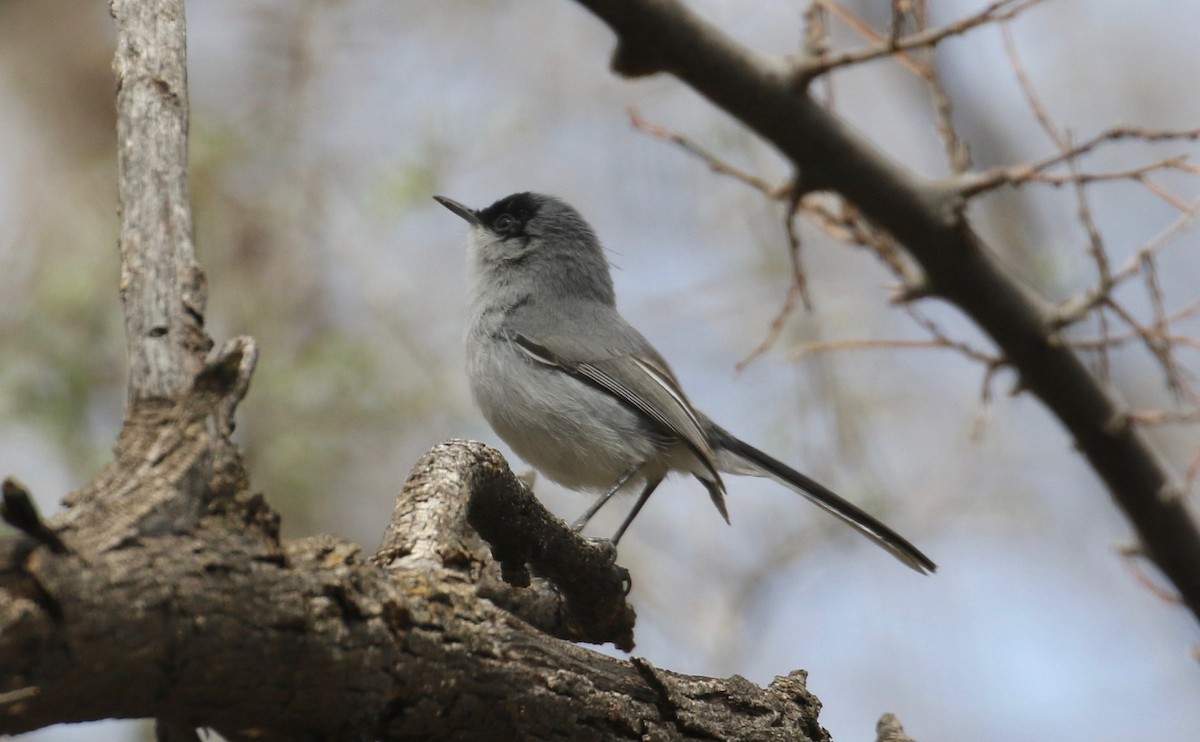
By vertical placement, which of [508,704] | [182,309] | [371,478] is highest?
[371,478]

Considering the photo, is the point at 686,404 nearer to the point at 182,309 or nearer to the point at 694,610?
the point at 182,309

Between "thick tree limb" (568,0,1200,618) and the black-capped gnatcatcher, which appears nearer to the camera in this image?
"thick tree limb" (568,0,1200,618)

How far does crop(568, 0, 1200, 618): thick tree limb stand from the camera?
3371 mm

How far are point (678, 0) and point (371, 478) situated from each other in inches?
194

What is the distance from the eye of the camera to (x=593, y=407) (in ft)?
14.3

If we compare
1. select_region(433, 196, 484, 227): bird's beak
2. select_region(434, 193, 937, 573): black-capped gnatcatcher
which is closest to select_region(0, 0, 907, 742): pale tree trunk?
select_region(434, 193, 937, 573): black-capped gnatcatcher

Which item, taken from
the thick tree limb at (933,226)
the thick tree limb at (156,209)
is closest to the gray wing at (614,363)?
the thick tree limb at (933,226)

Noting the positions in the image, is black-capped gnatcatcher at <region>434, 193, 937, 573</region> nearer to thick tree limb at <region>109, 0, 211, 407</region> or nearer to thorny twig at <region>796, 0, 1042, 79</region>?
thorny twig at <region>796, 0, 1042, 79</region>

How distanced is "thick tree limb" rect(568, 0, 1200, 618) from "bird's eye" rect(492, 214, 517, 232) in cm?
196

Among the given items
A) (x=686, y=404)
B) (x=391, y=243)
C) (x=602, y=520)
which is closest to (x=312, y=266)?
(x=391, y=243)

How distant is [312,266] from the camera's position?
7496 mm

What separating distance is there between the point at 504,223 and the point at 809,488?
82.0 inches

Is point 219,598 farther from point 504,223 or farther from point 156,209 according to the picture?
point 504,223

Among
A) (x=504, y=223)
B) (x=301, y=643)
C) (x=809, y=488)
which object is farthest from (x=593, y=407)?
(x=301, y=643)
